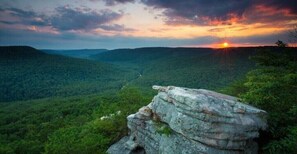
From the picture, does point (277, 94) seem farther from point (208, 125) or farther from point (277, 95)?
point (208, 125)

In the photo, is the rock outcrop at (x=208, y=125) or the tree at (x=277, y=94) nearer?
the rock outcrop at (x=208, y=125)

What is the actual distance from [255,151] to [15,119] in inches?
4105

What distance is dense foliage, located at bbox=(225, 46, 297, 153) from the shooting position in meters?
18.5

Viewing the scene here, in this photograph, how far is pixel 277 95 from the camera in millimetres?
20344

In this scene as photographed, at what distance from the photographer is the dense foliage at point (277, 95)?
18531 millimetres

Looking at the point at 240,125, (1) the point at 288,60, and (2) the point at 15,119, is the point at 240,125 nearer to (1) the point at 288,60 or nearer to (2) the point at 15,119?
(1) the point at 288,60

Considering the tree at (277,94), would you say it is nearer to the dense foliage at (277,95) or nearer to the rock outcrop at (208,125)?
the dense foliage at (277,95)

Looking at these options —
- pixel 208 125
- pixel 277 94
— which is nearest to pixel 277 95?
pixel 277 94

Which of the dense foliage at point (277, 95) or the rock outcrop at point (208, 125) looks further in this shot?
the dense foliage at point (277, 95)

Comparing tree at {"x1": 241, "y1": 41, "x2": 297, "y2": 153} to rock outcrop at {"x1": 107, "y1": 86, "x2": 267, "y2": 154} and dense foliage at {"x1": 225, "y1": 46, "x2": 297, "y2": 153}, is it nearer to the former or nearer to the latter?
dense foliage at {"x1": 225, "y1": 46, "x2": 297, "y2": 153}

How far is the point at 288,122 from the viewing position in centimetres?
1959

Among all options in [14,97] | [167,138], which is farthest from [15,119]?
[167,138]

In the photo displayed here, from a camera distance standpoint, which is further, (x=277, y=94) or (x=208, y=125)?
(x=277, y=94)

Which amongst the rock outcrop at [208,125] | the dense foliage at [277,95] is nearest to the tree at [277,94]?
the dense foliage at [277,95]
